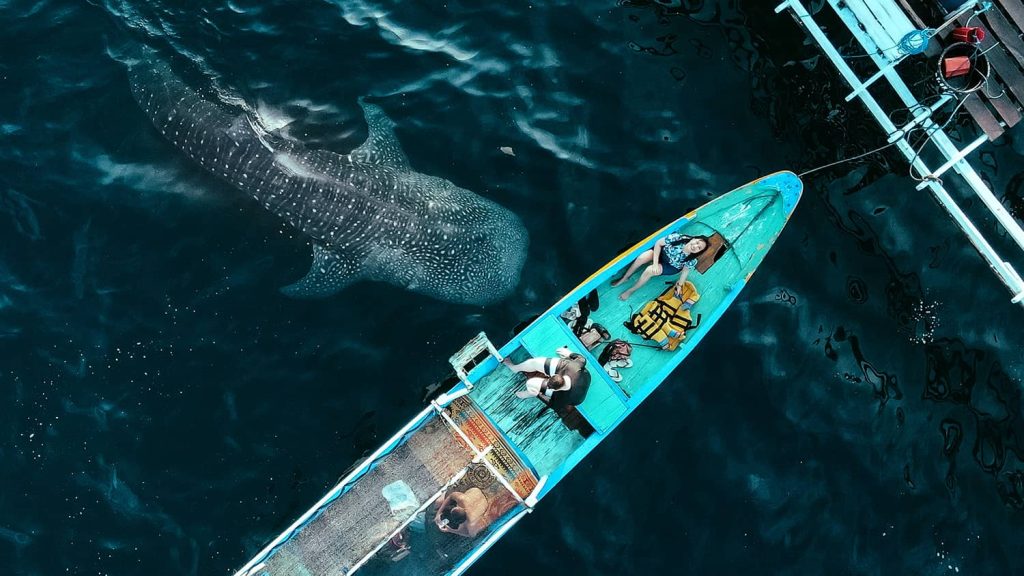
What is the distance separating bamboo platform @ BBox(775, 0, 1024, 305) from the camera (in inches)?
444

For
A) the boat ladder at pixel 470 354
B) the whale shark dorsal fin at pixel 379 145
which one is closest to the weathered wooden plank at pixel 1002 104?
the boat ladder at pixel 470 354

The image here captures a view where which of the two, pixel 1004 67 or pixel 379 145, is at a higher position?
pixel 379 145

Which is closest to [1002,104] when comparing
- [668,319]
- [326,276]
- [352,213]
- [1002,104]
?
[1002,104]

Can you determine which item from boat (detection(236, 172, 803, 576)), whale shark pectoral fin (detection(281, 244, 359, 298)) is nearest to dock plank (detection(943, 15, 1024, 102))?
boat (detection(236, 172, 803, 576))

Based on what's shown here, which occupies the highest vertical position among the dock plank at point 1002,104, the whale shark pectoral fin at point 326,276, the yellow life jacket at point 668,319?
the whale shark pectoral fin at point 326,276

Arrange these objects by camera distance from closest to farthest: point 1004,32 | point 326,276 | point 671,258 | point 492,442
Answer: point 492,442 → point 671,258 → point 1004,32 → point 326,276

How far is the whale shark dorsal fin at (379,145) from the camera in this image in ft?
40.7

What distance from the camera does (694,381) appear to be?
11984 mm

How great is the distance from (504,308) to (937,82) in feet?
26.5

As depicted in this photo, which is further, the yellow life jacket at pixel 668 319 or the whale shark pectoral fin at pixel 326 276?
the whale shark pectoral fin at pixel 326 276

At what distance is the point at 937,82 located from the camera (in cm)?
1143

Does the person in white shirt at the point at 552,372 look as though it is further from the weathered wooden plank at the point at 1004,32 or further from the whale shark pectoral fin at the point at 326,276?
the weathered wooden plank at the point at 1004,32

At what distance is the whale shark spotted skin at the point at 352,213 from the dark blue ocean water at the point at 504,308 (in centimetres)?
35

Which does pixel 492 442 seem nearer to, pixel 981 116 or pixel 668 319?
pixel 668 319
